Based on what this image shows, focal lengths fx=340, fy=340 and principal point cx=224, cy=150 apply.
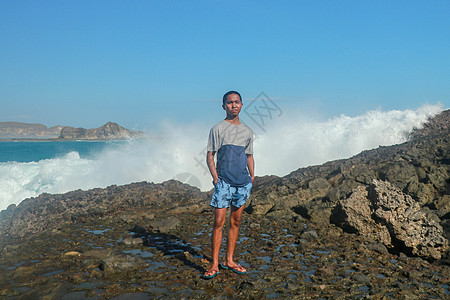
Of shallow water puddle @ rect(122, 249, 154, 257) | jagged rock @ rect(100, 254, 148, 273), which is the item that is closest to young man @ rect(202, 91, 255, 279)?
jagged rock @ rect(100, 254, 148, 273)

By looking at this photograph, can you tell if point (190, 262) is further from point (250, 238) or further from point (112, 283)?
point (250, 238)

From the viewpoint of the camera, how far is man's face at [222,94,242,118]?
4297 millimetres

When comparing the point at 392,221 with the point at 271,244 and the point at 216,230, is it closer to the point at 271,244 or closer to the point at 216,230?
the point at 271,244

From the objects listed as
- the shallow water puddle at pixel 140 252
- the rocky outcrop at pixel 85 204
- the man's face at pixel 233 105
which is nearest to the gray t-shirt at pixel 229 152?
the man's face at pixel 233 105

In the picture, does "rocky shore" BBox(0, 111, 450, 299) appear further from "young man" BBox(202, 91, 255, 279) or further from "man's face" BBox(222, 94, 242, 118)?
"man's face" BBox(222, 94, 242, 118)

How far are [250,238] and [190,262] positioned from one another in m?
1.77

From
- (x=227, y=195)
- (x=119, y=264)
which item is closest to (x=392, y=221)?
(x=227, y=195)

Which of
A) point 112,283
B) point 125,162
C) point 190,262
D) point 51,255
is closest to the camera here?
point 112,283

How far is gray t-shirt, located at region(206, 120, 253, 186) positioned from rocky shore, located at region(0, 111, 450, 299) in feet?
4.32

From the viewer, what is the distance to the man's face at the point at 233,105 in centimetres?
430

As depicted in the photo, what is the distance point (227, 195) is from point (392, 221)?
3765 millimetres

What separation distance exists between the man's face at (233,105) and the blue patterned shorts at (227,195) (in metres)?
0.87

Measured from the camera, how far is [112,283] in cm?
427

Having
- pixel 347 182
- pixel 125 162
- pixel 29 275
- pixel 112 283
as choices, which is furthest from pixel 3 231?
pixel 125 162
